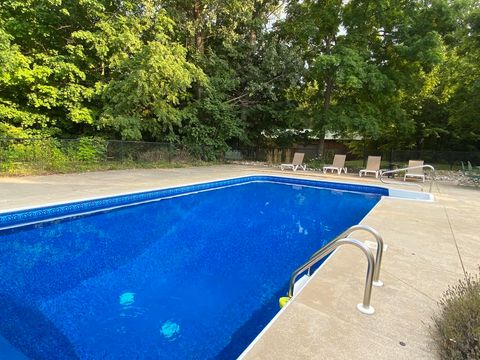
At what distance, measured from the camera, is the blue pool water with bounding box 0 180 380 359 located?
2.91 metres

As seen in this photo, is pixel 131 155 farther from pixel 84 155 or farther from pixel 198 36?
pixel 198 36

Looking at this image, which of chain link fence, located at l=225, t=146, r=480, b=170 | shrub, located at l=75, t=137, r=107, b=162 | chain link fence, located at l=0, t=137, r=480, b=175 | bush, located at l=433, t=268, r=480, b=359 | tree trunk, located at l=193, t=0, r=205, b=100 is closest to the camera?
bush, located at l=433, t=268, r=480, b=359

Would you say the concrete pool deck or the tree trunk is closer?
the concrete pool deck

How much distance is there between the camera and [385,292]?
2949 mm

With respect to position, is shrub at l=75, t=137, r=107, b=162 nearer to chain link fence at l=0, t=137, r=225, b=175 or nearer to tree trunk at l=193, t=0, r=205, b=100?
chain link fence at l=0, t=137, r=225, b=175

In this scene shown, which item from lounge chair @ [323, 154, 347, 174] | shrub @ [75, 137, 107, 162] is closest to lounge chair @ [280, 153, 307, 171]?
lounge chair @ [323, 154, 347, 174]

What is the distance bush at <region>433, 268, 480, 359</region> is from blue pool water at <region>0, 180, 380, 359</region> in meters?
1.70

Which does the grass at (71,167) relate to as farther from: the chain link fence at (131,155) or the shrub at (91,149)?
the shrub at (91,149)

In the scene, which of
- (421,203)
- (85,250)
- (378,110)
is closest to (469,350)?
(85,250)

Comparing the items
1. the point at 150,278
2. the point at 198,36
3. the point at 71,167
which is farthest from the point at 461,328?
the point at 198,36

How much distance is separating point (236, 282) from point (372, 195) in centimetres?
708

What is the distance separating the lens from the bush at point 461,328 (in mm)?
1831

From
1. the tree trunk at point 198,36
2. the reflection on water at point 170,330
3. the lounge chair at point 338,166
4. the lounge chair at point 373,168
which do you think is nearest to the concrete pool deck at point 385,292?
the reflection on water at point 170,330

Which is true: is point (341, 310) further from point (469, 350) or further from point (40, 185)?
point (40, 185)
